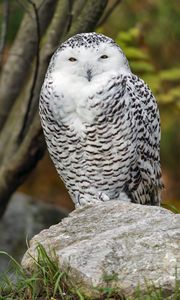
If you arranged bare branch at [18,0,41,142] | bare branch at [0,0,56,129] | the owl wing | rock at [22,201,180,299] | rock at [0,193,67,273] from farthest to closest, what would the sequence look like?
rock at [0,193,67,273]
bare branch at [0,0,56,129]
bare branch at [18,0,41,142]
the owl wing
rock at [22,201,180,299]

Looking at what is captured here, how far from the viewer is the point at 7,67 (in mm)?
7473

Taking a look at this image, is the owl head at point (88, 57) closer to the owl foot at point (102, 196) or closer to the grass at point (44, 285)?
the owl foot at point (102, 196)

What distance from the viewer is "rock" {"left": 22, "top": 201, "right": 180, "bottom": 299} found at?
14.7 feet

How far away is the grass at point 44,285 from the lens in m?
4.49

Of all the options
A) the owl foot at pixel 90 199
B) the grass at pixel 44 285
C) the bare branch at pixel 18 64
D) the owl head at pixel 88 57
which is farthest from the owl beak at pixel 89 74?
the bare branch at pixel 18 64

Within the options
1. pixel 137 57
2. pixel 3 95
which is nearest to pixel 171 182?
pixel 137 57

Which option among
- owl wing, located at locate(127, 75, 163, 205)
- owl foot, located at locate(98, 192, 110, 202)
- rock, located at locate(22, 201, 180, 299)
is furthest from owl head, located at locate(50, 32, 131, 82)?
rock, located at locate(22, 201, 180, 299)

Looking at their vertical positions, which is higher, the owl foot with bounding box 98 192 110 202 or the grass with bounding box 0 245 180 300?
the owl foot with bounding box 98 192 110 202

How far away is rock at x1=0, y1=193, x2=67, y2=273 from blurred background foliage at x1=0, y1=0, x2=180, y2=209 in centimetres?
145

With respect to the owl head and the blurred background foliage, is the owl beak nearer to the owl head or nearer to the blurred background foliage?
the owl head

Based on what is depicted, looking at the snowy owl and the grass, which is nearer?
the grass

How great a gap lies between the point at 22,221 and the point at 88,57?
3.86m

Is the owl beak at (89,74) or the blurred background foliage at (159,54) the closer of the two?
the owl beak at (89,74)

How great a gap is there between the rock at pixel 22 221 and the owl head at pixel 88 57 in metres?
3.40
